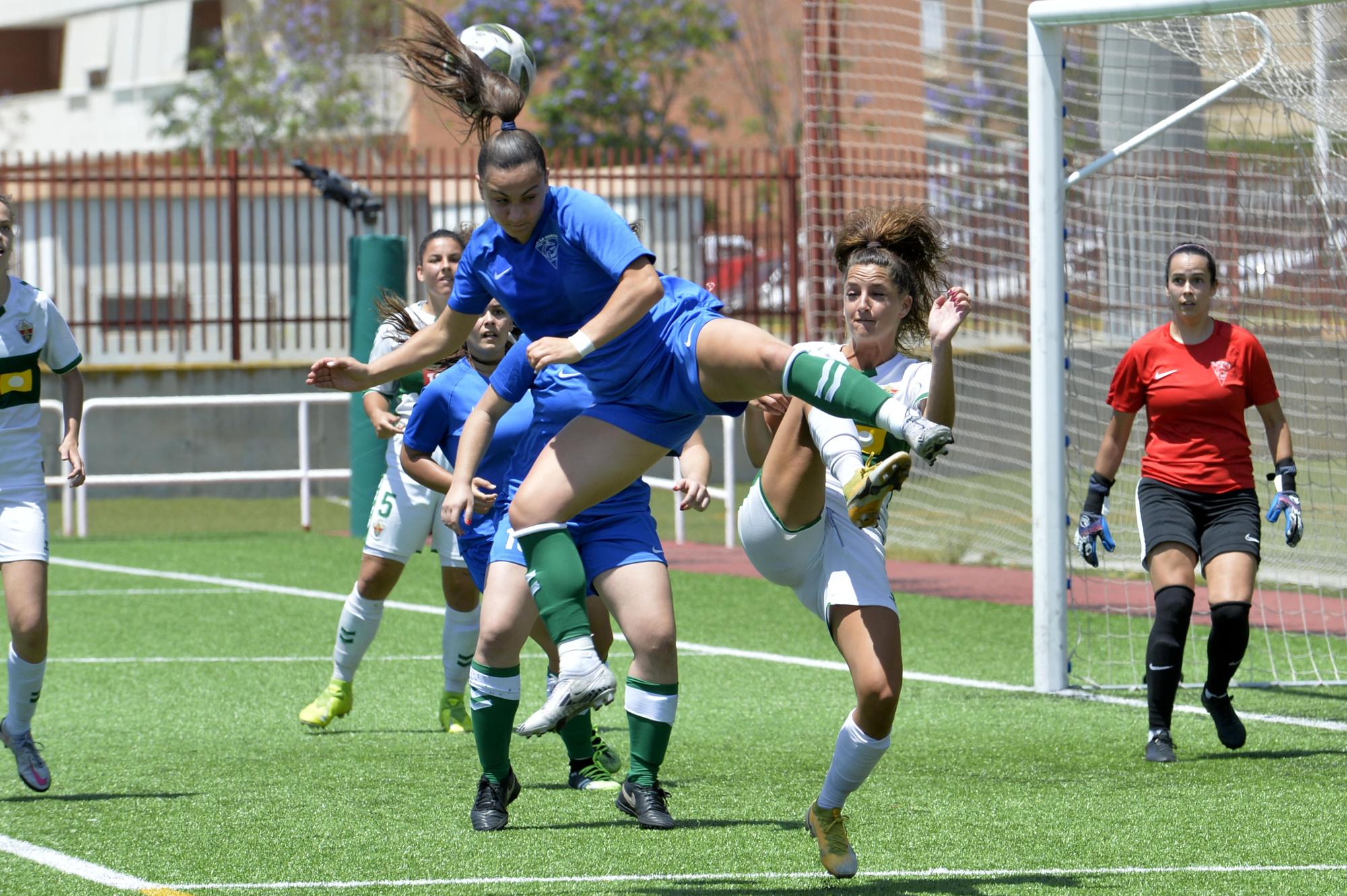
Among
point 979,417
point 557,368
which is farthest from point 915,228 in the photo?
point 979,417

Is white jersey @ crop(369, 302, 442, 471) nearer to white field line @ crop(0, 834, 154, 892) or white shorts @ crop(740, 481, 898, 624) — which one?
white field line @ crop(0, 834, 154, 892)

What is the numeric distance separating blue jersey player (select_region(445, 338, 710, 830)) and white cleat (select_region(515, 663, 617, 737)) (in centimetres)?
51

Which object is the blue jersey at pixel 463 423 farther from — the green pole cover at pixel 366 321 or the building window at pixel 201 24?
the building window at pixel 201 24

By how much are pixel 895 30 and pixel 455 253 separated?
763cm

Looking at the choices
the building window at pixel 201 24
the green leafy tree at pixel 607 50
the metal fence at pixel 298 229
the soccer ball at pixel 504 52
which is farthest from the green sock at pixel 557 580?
the building window at pixel 201 24

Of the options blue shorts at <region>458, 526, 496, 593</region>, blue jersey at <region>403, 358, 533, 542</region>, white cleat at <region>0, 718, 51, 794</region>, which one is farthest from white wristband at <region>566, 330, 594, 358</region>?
white cleat at <region>0, 718, 51, 794</region>

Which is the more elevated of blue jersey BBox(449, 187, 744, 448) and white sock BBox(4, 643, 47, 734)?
blue jersey BBox(449, 187, 744, 448)

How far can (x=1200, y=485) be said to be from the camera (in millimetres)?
7461

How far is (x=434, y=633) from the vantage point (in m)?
11.4

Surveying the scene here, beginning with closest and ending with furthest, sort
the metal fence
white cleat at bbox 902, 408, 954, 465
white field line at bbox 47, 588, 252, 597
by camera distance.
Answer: white cleat at bbox 902, 408, 954, 465
white field line at bbox 47, 588, 252, 597
the metal fence

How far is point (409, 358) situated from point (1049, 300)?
13.2ft

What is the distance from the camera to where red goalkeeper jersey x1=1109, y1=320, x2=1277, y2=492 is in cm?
746

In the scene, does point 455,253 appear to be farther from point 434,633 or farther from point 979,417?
point 979,417

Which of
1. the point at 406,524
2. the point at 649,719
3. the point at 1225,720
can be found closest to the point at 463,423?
the point at 406,524
